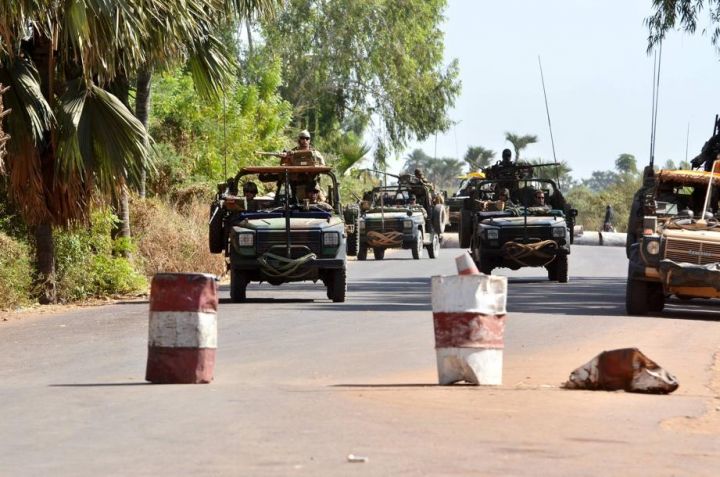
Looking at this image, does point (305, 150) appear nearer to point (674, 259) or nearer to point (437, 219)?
point (674, 259)

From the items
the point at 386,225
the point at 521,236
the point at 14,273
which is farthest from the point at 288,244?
the point at 386,225

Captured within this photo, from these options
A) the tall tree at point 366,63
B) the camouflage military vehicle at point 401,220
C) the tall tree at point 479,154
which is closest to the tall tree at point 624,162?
the tall tree at point 479,154

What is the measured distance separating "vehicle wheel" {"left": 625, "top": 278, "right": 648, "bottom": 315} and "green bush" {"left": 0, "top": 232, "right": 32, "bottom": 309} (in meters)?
8.32

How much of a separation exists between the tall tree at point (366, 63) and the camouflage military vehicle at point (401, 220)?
1649 cm

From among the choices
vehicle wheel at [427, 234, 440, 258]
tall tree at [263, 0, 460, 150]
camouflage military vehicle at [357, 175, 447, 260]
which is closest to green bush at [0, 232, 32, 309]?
camouflage military vehicle at [357, 175, 447, 260]

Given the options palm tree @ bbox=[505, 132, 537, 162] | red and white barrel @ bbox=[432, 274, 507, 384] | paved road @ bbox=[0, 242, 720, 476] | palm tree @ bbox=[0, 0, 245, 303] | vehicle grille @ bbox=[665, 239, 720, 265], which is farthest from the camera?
palm tree @ bbox=[505, 132, 537, 162]

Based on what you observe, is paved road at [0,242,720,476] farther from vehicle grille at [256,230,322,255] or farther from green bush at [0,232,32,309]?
vehicle grille at [256,230,322,255]

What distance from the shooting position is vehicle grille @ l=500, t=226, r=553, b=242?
28.4 meters

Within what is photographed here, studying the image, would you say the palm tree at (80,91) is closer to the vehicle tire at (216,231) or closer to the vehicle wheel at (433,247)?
the vehicle tire at (216,231)

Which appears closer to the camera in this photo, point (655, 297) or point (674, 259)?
point (674, 259)

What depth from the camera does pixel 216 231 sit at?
24078 mm

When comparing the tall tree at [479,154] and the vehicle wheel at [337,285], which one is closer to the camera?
the vehicle wheel at [337,285]

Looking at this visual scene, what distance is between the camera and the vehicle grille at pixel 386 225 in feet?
131

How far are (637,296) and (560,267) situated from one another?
8.57 meters
